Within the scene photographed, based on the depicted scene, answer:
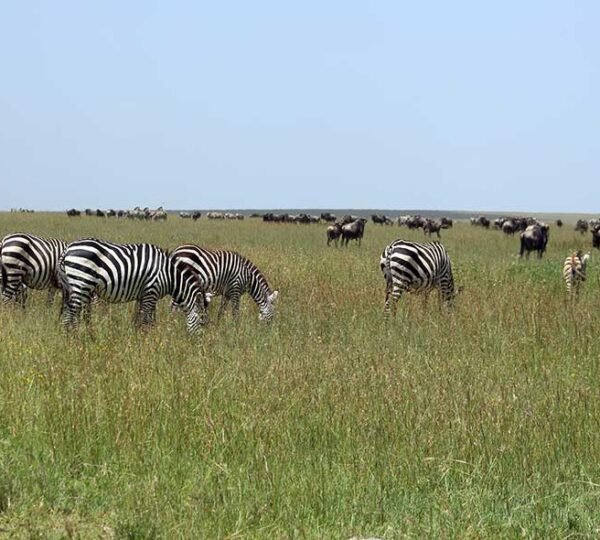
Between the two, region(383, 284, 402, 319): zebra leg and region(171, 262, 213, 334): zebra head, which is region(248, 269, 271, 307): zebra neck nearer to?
region(171, 262, 213, 334): zebra head

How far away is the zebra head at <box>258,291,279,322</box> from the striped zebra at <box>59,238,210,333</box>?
3.30 ft

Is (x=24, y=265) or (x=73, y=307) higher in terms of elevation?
(x=24, y=265)

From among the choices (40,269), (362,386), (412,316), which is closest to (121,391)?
(362,386)

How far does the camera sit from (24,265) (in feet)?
40.4

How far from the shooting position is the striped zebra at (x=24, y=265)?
12203 mm

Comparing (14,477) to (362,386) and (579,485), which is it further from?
(579,485)

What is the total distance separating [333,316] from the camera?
1105 cm

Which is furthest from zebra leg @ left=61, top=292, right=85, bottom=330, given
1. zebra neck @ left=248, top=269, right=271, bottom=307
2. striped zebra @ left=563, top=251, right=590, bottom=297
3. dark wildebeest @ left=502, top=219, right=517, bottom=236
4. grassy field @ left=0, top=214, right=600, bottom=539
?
dark wildebeest @ left=502, top=219, right=517, bottom=236

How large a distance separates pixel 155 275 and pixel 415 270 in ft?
15.1

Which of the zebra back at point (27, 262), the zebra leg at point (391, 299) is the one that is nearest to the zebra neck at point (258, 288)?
the zebra leg at point (391, 299)

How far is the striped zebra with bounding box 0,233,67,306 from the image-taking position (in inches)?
480

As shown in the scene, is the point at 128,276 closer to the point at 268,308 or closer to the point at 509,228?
the point at 268,308

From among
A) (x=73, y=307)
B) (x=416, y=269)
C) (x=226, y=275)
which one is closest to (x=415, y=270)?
(x=416, y=269)

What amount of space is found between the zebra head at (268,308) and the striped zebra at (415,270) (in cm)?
Answer: 195
